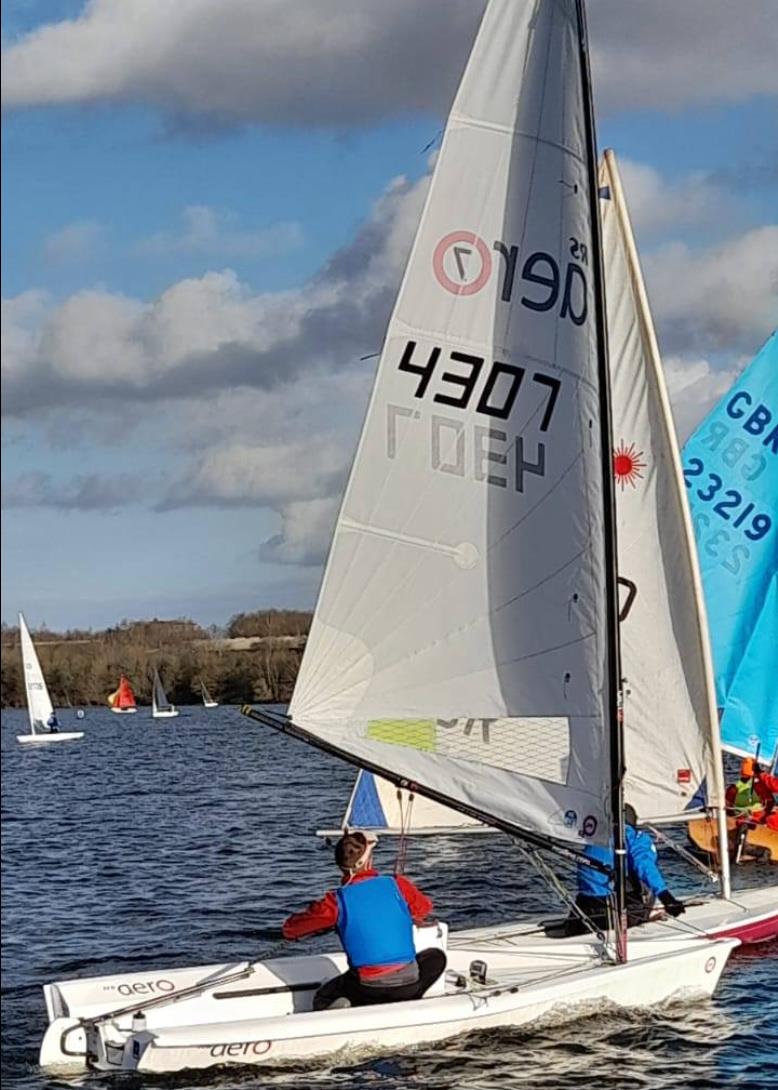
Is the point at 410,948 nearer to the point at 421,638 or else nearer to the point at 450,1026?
the point at 450,1026

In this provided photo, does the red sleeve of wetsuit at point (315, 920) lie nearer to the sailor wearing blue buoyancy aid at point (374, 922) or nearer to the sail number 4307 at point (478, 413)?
the sailor wearing blue buoyancy aid at point (374, 922)

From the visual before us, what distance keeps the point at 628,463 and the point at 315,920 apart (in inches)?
257

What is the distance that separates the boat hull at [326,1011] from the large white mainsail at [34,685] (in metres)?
57.4

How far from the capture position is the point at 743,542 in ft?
71.5

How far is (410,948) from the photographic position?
1164 centimetres

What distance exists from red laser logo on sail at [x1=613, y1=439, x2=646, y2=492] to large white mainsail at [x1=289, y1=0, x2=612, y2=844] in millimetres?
4112

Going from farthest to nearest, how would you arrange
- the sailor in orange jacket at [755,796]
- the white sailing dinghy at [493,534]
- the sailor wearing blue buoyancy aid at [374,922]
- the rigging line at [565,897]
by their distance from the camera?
the sailor in orange jacket at [755,796], the rigging line at [565,897], the white sailing dinghy at [493,534], the sailor wearing blue buoyancy aid at [374,922]

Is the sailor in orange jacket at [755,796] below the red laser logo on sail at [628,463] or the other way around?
below

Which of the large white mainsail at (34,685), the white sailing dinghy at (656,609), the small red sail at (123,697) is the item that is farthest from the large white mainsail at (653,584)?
the small red sail at (123,697)

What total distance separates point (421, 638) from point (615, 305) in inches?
227

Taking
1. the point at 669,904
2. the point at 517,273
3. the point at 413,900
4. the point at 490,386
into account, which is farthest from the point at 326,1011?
the point at 517,273

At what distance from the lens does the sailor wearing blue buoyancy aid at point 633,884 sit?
13859 mm

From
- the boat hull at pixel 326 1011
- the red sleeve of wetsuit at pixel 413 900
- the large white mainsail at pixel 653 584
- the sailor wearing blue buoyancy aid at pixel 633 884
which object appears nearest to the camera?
the boat hull at pixel 326 1011

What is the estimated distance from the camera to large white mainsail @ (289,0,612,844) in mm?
12266
